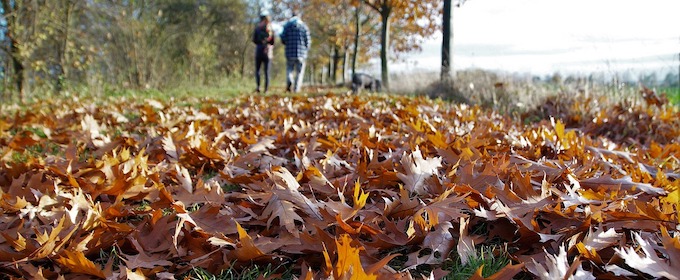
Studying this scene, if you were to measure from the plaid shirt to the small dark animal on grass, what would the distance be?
1401mm

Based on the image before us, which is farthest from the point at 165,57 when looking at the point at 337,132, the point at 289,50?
the point at 337,132

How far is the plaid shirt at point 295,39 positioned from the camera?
32.1ft

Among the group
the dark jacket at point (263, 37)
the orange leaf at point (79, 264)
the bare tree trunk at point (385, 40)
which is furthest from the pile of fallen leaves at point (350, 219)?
the bare tree trunk at point (385, 40)

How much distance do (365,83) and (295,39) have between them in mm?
2059

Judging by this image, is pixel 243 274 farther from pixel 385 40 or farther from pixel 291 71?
pixel 385 40

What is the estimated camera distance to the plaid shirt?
978cm

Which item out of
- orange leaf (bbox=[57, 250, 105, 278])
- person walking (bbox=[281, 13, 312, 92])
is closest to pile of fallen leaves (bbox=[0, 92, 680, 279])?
orange leaf (bbox=[57, 250, 105, 278])

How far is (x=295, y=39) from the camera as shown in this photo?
9781 mm

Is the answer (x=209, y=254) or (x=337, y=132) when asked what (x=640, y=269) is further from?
(x=337, y=132)

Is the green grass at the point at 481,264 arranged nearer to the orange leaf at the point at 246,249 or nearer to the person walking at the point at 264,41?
the orange leaf at the point at 246,249

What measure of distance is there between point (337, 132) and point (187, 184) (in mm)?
1130

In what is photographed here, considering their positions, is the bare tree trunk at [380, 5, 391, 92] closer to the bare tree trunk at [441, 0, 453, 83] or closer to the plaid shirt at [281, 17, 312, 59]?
the bare tree trunk at [441, 0, 453, 83]

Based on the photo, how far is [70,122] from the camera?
3.62 metres

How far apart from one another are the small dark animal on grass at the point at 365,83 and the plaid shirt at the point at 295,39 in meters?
1.40
